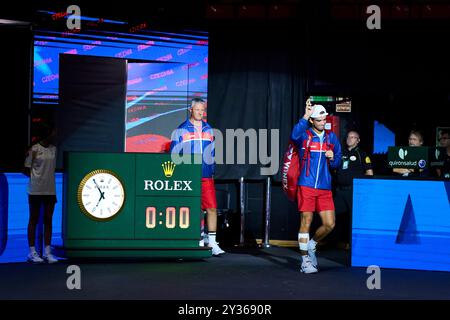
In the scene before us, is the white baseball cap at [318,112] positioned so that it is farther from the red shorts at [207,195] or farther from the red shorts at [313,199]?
the red shorts at [207,195]

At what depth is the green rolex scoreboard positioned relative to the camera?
10.8 meters

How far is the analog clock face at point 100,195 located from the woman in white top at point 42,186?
1.19 feet

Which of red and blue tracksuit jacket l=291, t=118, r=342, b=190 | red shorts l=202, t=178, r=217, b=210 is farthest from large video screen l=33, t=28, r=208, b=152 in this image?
red and blue tracksuit jacket l=291, t=118, r=342, b=190

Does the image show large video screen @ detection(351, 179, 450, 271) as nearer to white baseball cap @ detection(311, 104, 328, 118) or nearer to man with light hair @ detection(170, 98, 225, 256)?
white baseball cap @ detection(311, 104, 328, 118)

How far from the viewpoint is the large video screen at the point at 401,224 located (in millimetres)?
10508

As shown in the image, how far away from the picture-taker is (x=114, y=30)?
12.8 metres

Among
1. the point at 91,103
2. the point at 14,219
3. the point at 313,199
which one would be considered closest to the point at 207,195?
the point at 313,199

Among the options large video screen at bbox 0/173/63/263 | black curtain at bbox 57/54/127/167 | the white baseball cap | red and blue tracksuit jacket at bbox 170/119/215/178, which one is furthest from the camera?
black curtain at bbox 57/54/127/167

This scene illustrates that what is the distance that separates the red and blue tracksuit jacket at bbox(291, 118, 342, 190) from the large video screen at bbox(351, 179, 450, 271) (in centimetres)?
71

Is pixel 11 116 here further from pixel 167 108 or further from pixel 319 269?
pixel 319 269

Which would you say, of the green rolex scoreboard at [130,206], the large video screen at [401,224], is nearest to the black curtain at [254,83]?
the green rolex scoreboard at [130,206]

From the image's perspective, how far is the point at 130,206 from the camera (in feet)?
35.7

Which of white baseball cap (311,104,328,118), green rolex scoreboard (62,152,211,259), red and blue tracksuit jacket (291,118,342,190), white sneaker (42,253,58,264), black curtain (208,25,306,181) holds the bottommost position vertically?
white sneaker (42,253,58,264)
